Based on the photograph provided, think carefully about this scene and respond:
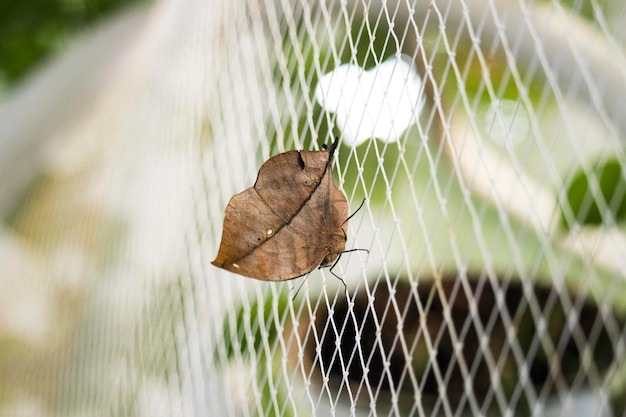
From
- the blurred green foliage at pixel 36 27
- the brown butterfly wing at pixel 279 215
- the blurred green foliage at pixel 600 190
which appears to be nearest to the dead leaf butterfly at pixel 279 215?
the brown butterfly wing at pixel 279 215

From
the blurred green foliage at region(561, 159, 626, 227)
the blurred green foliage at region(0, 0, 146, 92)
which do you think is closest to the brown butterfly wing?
the blurred green foliage at region(561, 159, 626, 227)

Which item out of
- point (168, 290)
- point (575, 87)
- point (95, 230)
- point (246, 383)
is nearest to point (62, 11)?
point (95, 230)

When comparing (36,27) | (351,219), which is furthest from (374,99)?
(36,27)

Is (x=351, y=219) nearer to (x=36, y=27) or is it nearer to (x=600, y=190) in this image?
(x=600, y=190)

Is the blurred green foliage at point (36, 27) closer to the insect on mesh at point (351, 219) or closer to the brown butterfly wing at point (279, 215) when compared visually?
the insect on mesh at point (351, 219)

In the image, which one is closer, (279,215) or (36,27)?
(279,215)

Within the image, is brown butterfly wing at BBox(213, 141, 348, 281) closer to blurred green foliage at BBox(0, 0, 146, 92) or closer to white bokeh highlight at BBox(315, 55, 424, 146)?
white bokeh highlight at BBox(315, 55, 424, 146)

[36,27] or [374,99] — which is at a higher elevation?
[36,27]
